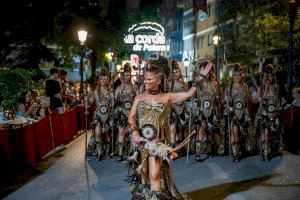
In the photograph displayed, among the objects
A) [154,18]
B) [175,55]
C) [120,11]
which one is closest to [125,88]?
[120,11]

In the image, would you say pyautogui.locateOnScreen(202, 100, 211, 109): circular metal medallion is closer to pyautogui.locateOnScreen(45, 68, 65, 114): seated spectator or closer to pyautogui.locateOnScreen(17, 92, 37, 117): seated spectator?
pyautogui.locateOnScreen(45, 68, 65, 114): seated spectator

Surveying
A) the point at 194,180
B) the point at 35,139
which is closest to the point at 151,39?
the point at 35,139

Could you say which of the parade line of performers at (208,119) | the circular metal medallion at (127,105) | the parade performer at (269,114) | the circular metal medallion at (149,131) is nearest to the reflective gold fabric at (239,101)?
the parade line of performers at (208,119)

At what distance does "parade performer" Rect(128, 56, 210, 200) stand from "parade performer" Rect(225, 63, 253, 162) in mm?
4505

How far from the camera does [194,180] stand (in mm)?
8547

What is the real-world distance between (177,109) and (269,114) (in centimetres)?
215

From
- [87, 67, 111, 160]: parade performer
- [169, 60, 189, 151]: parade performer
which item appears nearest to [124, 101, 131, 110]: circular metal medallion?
[87, 67, 111, 160]: parade performer

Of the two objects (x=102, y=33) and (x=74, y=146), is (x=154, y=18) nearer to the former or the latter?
(x=102, y=33)

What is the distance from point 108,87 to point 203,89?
219 cm

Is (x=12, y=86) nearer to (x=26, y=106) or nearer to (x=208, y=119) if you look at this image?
(x=26, y=106)

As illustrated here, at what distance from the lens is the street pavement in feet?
25.1

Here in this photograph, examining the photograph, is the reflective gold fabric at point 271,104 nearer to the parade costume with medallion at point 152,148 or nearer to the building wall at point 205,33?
the parade costume with medallion at point 152,148

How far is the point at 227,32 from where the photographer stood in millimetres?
31344

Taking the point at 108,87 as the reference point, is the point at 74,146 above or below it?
below
